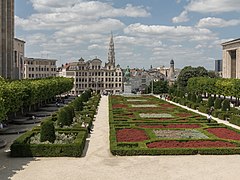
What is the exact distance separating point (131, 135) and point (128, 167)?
8888 mm

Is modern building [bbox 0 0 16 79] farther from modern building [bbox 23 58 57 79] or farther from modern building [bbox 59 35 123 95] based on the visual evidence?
modern building [bbox 23 58 57 79]

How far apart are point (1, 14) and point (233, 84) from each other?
4005 cm

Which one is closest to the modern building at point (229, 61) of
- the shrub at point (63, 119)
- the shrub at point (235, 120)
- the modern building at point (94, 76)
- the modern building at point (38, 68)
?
the modern building at point (94, 76)

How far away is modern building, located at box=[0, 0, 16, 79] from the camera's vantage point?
61.0 meters

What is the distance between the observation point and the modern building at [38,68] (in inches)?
5522

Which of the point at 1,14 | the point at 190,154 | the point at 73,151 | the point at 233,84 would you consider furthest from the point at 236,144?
the point at 1,14

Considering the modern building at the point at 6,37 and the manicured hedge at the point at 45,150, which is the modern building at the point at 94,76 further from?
the manicured hedge at the point at 45,150

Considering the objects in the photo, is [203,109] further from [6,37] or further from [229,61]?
[229,61]

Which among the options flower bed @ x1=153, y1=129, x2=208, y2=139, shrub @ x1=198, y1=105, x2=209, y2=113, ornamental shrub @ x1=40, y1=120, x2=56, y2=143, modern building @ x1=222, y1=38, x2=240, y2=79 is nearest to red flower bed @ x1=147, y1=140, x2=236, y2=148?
flower bed @ x1=153, y1=129, x2=208, y2=139

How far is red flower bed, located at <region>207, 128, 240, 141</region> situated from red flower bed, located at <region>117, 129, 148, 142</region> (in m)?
5.88

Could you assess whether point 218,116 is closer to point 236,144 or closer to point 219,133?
point 219,133

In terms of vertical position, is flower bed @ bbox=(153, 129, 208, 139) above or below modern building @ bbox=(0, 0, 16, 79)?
below

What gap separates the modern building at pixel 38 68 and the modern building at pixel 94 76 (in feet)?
49.6

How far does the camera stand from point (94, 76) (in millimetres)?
134375
